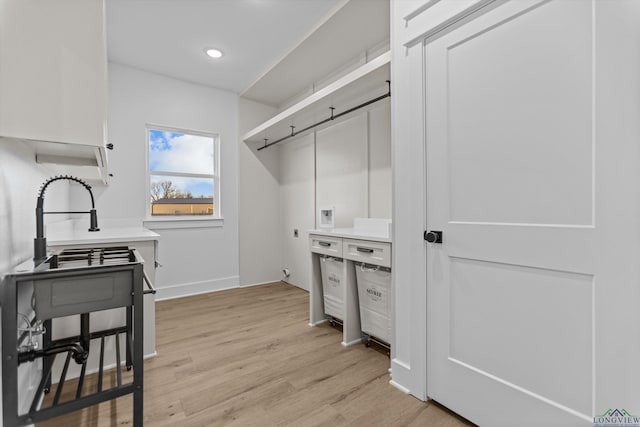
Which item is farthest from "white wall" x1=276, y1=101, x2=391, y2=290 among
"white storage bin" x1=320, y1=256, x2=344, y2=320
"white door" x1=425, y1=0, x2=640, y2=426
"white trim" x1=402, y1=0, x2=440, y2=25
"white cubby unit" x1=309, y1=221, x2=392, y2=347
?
A: "white door" x1=425, y1=0, x2=640, y2=426

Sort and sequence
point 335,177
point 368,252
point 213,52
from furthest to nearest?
point 335,177, point 213,52, point 368,252

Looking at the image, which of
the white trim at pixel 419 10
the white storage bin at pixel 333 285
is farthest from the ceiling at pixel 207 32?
the white storage bin at pixel 333 285

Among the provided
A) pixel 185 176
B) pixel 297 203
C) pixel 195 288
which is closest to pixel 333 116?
pixel 297 203

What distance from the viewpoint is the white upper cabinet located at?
101 cm

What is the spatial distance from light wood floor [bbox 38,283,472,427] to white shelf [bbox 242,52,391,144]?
2.14 m

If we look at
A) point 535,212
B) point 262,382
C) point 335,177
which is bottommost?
point 262,382

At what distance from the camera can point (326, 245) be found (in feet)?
8.59

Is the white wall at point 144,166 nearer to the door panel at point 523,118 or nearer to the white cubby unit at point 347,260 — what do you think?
the white cubby unit at point 347,260

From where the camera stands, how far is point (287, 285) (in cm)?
430

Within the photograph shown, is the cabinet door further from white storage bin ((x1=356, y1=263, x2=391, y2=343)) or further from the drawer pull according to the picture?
white storage bin ((x1=356, y1=263, x2=391, y2=343))

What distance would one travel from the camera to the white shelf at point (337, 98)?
7.36 feet

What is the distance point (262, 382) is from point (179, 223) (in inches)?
102

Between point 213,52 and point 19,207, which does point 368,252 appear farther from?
point 213,52

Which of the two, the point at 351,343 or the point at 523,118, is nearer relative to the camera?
the point at 523,118
